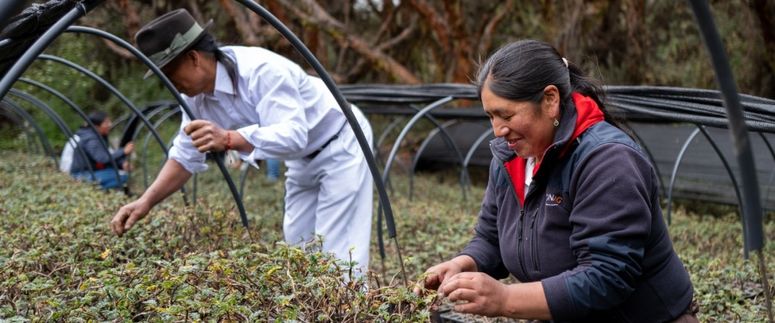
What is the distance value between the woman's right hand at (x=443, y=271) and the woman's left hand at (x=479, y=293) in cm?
26

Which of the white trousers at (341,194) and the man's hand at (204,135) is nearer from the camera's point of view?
the man's hand at (204,135)

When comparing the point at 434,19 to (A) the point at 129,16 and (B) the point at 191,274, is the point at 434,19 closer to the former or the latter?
(A) the point at 129,16

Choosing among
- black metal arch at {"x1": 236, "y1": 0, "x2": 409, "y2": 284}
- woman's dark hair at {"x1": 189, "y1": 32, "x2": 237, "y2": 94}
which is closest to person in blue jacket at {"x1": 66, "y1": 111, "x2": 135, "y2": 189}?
woman's dark hair at {"x1": 189, "y1": 32, "x2": 237, "y2": 94}

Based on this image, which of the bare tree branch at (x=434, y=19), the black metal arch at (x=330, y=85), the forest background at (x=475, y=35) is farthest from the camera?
the bare tree branch at (x=434, y=19)

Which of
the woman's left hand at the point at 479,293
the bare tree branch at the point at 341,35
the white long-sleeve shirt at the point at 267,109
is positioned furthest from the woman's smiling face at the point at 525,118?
the bare tree branch at the point at 341,35

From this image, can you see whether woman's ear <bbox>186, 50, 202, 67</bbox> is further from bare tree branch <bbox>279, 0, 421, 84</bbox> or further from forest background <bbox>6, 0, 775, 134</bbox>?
bare tree branch <bbox>279, 0, 421, 84</bbox>

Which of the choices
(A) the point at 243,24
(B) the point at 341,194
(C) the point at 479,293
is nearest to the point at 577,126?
(C) the point at 479,293

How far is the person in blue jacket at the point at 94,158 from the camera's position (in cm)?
974

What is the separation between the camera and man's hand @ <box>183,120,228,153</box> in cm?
320

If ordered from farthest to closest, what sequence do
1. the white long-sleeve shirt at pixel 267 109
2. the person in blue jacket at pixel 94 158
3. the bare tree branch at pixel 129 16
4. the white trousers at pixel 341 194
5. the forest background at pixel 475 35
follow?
1. the bare tree branch at pixel 129 16
2. the forest background at pixel 475 35
3. the person in blue jacket at pixel 94 158
4. the white trousers at pixel 341 194
5. the white long-sleeve shirt at pixel 267 109

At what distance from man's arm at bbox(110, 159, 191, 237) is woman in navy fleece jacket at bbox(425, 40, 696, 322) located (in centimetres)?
198

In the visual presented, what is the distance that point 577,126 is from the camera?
84.5 inches

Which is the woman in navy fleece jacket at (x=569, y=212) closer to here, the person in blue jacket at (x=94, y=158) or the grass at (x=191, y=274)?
the grass at (x=191, y=274)

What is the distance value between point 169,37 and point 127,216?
2.75 feet
